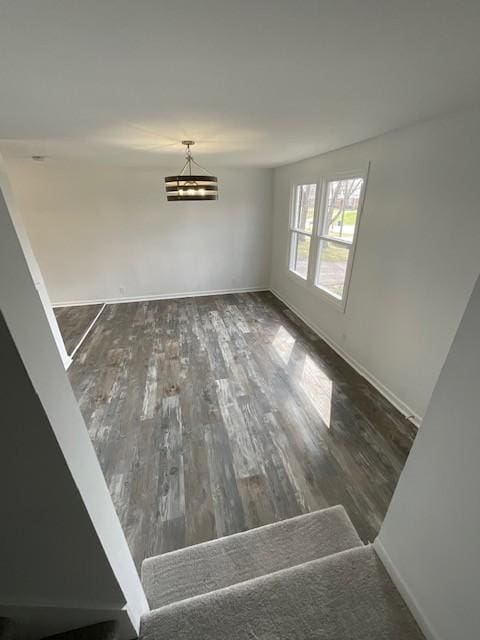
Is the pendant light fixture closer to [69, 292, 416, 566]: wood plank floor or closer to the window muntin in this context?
the window muntin

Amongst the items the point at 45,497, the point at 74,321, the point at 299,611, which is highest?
the point at 45,497

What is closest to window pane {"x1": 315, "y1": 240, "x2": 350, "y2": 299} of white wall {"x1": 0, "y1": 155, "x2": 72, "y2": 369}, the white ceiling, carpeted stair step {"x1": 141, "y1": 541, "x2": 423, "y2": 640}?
the white ceiling

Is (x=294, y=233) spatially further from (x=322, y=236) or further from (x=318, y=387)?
(x=318, y=387)

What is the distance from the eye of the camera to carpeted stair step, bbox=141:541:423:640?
1043 millimetres

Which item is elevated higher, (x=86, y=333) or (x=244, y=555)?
(x=244, y=555)

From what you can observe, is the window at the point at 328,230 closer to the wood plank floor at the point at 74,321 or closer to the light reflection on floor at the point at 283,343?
the light reflection on floor at the point at 283,343

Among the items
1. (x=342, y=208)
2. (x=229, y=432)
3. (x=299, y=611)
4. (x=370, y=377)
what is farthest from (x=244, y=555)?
(x=342, y=208)

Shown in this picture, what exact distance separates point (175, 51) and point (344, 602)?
227 centimetres

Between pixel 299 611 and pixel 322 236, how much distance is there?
3.65m

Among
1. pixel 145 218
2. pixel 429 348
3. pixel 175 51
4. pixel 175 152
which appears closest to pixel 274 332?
pixel 429 348

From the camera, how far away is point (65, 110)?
178 cm

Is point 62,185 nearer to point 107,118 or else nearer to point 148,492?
point 107,118

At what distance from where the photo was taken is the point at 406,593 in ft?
3.67

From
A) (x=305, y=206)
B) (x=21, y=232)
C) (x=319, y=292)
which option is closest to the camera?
(x=21, y=232)
